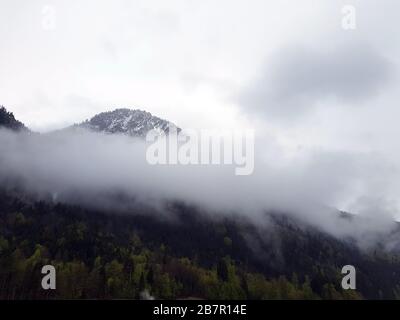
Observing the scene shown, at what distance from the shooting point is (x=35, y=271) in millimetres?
194500

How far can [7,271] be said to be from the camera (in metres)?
192
